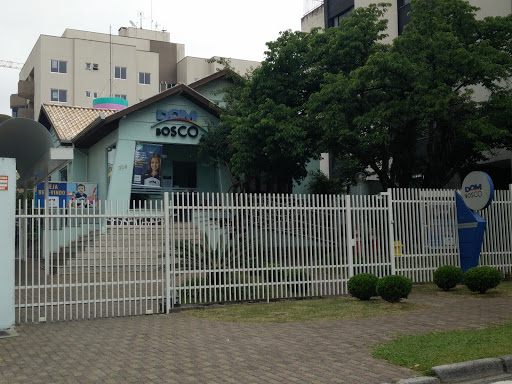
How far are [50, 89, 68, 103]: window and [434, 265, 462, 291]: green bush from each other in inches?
1838

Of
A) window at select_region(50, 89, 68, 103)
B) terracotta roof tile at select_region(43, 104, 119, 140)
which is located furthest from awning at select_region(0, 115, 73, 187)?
window at select_region(50, 89, 68, 103)

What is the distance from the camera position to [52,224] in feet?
31.4

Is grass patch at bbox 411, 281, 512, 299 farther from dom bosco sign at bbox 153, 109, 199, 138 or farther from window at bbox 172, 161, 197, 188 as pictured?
window at bbox 172, 161, 197, 188

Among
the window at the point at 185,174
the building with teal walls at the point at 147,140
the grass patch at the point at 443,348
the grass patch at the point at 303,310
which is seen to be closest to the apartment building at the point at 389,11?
the building with teal walls at the point at 147,140

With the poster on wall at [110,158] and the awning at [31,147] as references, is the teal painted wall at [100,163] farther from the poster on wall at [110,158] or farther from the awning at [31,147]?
the awning at [31,147]

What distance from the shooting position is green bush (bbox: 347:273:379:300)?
1150cm

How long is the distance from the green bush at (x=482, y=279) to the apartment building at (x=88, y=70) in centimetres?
4151

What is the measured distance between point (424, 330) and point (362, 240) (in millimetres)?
4450

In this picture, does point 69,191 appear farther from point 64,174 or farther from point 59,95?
point 59,95

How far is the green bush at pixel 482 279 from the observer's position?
12.1m

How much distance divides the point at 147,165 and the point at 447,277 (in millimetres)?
14283

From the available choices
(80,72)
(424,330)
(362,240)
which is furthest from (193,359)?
(80,72)

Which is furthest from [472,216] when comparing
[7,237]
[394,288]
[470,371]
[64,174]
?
[64,174]

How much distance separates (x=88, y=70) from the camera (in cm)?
5325
